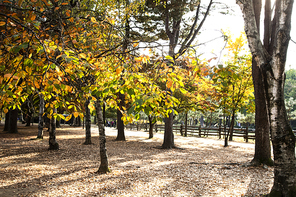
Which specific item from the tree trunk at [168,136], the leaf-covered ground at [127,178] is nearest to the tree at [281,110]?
the leaf-covered ground at [127,178]

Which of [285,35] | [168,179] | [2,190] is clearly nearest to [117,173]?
[168,179]

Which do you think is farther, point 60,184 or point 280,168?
point 60,184

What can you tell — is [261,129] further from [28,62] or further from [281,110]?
[28,62]

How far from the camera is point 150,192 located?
15.5 feet

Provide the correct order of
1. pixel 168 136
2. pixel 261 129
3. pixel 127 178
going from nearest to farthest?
pixel 127 178
pixel 261 129
pixel 168 136

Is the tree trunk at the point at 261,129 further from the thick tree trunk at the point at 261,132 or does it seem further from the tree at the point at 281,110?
the tree at the point at 281,110

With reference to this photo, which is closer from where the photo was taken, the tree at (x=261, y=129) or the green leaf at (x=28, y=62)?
the green leaf at (x=28, y=62)

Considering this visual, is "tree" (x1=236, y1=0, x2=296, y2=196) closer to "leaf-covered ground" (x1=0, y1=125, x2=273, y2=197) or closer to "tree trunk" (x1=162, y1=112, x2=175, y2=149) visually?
"leaf-covered ground" (x1=0, y1=125, x2=273, y2=197)

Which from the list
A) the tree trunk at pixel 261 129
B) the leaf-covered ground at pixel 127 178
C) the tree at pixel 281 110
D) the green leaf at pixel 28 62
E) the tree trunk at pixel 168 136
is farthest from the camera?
the tree trunk at pixel 168 136

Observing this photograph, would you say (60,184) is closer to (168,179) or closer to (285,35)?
(168,179)

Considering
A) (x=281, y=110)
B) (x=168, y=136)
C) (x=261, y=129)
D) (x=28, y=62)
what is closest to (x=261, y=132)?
(x=261, y=129)

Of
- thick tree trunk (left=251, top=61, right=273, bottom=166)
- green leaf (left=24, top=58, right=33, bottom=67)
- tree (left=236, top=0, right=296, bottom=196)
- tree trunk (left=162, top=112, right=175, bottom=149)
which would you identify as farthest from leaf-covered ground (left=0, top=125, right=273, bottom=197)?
tree trunk (left=162, top=112, right=175, bottom=149)

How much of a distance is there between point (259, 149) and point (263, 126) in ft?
2.64

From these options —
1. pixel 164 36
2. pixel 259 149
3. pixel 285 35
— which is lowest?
pixel 259 149
